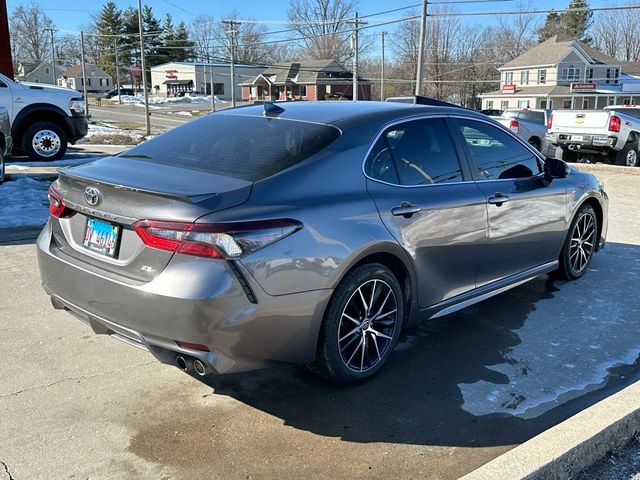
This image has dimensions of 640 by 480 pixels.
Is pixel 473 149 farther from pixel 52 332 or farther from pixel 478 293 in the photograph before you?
pixel 52 332

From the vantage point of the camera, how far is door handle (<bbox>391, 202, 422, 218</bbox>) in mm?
3691

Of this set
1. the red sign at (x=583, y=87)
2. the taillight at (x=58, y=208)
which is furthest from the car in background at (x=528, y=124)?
the red sign at (x=583, y=87)

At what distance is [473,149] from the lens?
14.8 ft

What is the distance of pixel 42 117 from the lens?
12367 millimetres

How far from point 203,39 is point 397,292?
99.4 meters

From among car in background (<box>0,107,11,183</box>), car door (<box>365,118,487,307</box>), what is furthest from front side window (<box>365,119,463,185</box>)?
car in background (<box>0,107,11,183</box>)

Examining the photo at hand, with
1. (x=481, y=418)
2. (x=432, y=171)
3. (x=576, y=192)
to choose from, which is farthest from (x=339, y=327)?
(x=576, y=192)

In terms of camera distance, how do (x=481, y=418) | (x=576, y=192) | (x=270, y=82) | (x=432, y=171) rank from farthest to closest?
(x=270, y=82)
(x=576, y=192)
(x=432, y=171)
(x=481, y=418)

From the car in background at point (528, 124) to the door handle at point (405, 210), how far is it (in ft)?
46.4

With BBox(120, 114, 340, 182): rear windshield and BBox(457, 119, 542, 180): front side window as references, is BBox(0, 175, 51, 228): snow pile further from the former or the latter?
BBox(457, 119, 542, 180): front side window

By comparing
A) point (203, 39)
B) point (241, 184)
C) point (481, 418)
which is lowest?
point (481, 418)

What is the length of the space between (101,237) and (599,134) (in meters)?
14.8

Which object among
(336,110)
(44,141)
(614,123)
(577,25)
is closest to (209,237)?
(336,110)

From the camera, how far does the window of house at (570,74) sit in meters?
61.9
